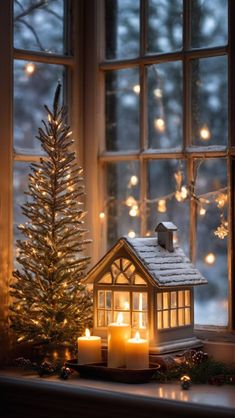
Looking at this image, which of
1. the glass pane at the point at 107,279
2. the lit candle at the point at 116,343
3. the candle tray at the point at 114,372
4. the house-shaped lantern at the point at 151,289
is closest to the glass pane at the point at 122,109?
the house-shaped lantern at the point at 151,289

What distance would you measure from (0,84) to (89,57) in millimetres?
464

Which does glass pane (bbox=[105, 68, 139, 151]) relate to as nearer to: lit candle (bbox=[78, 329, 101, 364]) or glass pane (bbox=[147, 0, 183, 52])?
glass pane (bbox=[147, 0, 183, 52])

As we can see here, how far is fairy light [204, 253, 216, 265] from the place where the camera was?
3.23 metres

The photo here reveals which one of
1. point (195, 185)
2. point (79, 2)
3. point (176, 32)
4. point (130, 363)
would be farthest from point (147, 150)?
point (130, 363)

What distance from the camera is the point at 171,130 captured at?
11.0 feet

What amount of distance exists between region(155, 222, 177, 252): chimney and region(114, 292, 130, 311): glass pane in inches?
9.5

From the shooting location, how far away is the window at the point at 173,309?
2990mm

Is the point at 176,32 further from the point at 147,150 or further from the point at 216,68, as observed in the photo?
the point at 147,150

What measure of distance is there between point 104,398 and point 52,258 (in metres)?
0.61

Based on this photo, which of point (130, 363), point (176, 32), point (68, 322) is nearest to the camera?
point (130, 363)

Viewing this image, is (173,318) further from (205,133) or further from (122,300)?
(205,133)

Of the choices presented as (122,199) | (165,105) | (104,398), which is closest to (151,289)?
(104,398)

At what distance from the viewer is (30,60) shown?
11.1 feet

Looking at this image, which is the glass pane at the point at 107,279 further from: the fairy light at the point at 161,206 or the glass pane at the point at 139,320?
the fairy light at the point at 161,206
